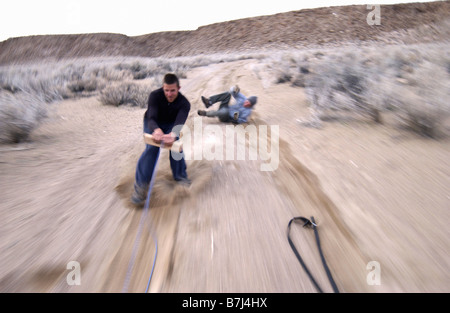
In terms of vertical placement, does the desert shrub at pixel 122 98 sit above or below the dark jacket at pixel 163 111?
above

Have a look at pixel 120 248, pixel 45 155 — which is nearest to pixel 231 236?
pixel 120 248

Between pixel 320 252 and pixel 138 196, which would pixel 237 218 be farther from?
pixel 138 196

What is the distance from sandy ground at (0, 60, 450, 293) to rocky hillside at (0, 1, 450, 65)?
45350mm

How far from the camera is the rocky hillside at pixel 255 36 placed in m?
45.6

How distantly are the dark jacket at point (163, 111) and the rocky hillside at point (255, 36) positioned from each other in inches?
1809

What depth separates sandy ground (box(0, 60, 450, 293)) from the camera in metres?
1.98

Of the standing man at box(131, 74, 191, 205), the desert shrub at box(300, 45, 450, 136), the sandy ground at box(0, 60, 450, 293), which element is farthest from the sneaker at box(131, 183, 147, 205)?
the desert shrub at box(300, 45, 450, 136)

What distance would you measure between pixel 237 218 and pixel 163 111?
62.1 inches

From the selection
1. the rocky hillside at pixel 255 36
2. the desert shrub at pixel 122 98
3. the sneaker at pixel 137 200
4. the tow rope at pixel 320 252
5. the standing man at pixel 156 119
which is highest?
the rocky hillside at pixel 255 36

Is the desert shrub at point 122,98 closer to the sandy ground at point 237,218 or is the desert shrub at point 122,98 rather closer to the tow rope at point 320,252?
the sandy ground at point 237,218

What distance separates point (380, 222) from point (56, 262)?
3044 millimetres

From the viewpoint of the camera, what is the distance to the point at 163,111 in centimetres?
308

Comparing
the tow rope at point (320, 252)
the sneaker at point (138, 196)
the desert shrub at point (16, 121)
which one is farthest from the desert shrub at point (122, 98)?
the tow rope at point (320, 252)
